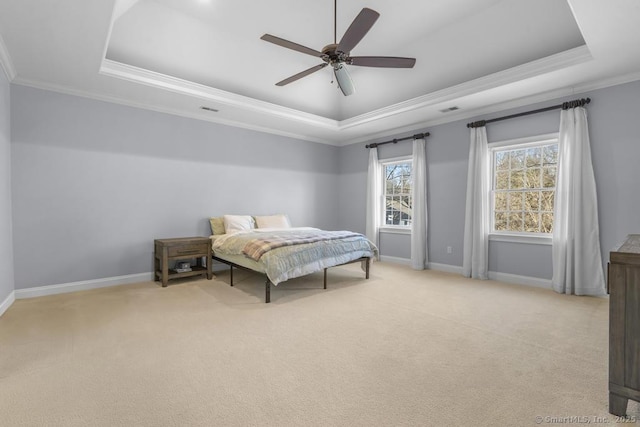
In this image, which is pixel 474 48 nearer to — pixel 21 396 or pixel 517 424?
pixel 517 424

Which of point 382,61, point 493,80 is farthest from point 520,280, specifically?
point 382,61

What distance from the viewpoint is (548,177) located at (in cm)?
427

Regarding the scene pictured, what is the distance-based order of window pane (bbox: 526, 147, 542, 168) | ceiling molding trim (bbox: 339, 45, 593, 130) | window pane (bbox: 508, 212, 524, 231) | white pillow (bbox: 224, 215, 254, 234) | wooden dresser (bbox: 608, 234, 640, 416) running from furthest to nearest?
white pillow (bbox: 224, 215, 254, 234) < window pane (bbox: 508, 212, 524, 231) < window pane (bbox: 526, 147, 542, 168) < ceiling molding trim (bbox: 339, 45, 593, 130) < wooden dresser (bbox: 608, 234, 640, 416)

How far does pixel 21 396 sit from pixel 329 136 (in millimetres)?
5743

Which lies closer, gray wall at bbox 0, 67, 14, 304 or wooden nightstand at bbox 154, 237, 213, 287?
gray wall at bbox 0, 67, 14, 304

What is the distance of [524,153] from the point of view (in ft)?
14.7

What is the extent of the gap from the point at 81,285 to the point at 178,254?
47.4 inches

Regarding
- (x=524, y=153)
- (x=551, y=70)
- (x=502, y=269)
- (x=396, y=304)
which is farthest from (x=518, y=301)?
(x=551, y=70)

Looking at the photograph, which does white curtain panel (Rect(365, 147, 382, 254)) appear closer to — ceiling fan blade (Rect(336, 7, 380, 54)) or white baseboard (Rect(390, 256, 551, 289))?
white baseboard (Rect(390, 256, 551, 289))

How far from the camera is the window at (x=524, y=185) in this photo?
4.25 metres

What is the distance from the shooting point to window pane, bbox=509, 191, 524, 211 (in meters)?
4.52

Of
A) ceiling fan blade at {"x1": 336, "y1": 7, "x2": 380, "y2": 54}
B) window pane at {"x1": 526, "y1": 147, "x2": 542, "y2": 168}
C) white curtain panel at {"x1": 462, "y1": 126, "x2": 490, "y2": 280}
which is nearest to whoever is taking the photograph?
ceiling fan blade at {"x1": 336, "y1": 7, "x2": 380, "y2": 54}

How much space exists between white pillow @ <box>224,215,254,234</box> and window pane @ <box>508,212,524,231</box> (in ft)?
13.3

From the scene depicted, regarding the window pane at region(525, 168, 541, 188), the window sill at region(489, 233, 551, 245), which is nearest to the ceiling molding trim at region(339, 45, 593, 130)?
the window pane at region(525, 168, 541, 188)
